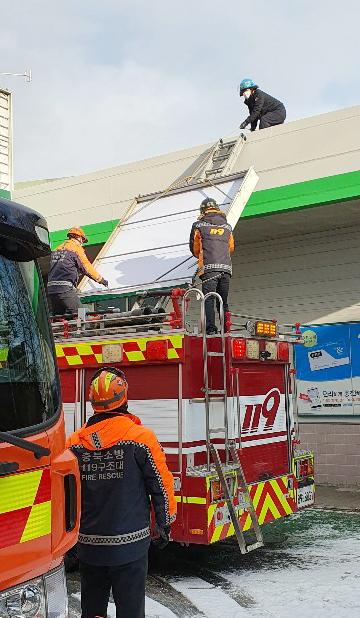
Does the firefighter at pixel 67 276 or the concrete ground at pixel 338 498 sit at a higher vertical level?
the firefighter at pixel 67 276

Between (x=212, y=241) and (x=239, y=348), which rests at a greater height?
(x=212, y=241)

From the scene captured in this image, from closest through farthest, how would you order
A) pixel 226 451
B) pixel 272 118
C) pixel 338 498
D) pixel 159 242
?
1. pixel 226 451
2. pixel 159 242
3. pixel 338 498
4. pixel 272 118

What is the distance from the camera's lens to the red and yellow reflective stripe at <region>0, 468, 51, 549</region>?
238 centimetres

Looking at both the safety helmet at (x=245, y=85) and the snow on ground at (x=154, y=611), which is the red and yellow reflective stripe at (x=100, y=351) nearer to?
the snow on ground at (x=154, y=611)

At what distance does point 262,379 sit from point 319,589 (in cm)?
207

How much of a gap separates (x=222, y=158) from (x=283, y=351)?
4892mm

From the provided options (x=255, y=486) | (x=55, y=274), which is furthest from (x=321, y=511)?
(x=55, y=274)

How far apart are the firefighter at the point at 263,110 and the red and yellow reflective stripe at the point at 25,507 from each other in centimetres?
1023

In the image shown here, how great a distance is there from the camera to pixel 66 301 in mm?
8383

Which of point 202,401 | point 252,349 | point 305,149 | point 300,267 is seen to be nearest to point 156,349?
point 202,401

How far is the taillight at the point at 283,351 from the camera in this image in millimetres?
7277

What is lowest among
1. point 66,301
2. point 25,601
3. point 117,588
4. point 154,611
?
point 154,611

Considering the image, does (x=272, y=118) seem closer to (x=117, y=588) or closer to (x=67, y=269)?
(x=67, y=269)

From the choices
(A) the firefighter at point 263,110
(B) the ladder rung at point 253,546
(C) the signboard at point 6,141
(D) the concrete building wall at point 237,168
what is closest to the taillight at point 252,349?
(B) the ladder rung at point 253,546
